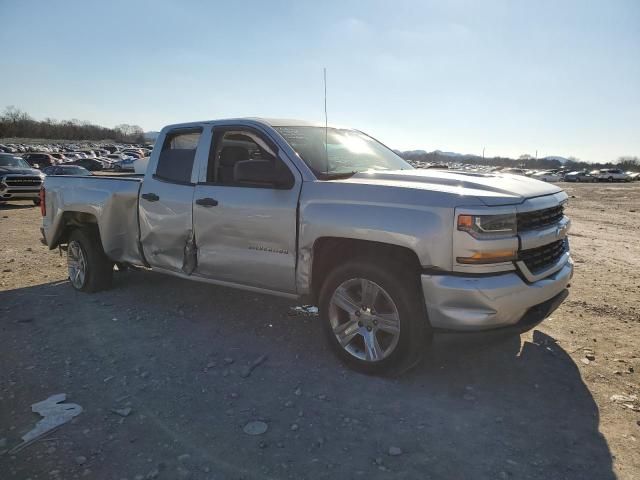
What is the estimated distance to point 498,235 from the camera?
10.0ft

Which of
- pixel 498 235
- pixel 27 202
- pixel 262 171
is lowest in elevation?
pixel 27 202

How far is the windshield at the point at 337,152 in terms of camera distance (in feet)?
13.0

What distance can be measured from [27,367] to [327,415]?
8.09 feet

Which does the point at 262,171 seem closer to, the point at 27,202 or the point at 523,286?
the point at 523,286

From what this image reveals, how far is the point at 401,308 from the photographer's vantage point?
10.7 feet

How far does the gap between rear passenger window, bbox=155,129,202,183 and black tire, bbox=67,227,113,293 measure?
57.3 inches

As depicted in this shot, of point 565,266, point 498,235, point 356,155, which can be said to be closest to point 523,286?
point 498,235

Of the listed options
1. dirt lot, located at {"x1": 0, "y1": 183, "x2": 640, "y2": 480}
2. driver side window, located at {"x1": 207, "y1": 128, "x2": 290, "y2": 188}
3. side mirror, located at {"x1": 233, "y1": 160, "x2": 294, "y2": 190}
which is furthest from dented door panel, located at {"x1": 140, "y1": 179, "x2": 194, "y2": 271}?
side mirror, located at {"x1": 233, "y1": 160, "x2": 294, "y2": 190}

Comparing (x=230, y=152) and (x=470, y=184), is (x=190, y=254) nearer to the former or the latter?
(x=230, y=152)

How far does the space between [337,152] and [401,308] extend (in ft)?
5.49

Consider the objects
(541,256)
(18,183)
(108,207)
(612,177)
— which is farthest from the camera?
(612,177)

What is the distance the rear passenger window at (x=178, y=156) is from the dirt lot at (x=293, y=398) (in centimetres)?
147

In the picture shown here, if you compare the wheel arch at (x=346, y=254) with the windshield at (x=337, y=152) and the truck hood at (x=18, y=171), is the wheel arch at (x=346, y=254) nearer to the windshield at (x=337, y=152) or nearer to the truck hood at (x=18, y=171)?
the windshield at (x=337, y=152)

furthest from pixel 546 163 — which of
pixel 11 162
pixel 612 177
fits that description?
pixel 11 162
